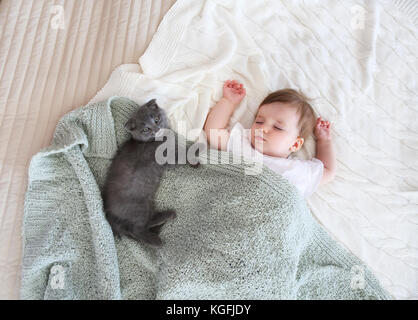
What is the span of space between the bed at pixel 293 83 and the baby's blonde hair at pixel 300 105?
0.21 feet

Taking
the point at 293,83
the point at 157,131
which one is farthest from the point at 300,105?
the point at 157,131

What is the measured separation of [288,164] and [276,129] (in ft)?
0.49

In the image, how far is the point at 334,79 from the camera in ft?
4.29

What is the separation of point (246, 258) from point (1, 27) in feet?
4.73

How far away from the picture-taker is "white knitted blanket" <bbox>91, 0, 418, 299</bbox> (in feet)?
3.89

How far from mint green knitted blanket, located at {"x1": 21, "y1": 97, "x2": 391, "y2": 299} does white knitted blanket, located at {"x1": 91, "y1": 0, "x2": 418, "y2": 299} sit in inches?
5.6

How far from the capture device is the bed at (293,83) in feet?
3.78

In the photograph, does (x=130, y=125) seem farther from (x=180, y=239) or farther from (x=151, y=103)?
(x=180, y=239)

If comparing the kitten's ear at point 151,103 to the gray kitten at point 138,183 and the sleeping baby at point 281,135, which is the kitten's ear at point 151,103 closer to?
the gray kitten at point 138,183

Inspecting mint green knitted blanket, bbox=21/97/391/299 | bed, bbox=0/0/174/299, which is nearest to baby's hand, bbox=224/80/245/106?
mint green knitted blanket, bbox=21/97/391/299

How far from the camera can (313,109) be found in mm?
1297

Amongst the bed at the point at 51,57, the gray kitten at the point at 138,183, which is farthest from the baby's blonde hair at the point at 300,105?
the bed at the point at 51,57
